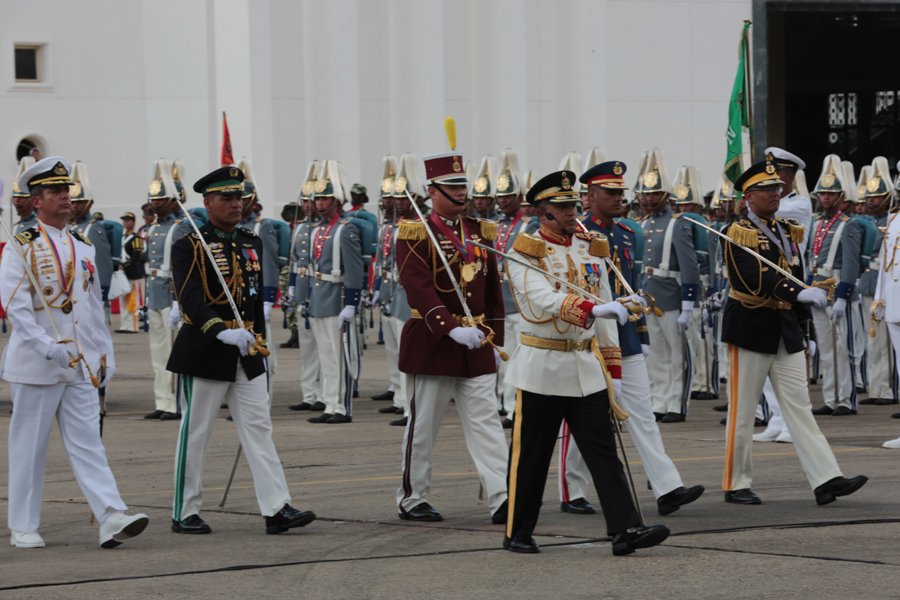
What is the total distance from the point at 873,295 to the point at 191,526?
30.2ft

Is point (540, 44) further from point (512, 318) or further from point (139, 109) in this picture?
point (512, 318)

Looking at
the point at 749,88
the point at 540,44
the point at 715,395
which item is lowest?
the point at 715,395

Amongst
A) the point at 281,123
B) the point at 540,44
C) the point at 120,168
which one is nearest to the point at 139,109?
the point at 120,168

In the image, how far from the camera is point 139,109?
34.2 metres

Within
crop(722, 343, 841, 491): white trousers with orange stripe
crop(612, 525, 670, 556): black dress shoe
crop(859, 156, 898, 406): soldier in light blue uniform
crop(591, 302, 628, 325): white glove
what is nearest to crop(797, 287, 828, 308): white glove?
crop(722, 343, 841, 491): white trousers with orange stripe

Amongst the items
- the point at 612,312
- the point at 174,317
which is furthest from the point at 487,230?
the point at 174,317

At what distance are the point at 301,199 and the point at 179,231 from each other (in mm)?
1535

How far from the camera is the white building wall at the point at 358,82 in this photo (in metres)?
29.2

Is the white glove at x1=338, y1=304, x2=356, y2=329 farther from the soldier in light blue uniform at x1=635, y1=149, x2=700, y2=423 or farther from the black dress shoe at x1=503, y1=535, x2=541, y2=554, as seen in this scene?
the black dress shoe at x1=503, y1=535, x2=541, y2=554

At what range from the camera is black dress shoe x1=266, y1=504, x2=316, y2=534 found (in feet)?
30.4

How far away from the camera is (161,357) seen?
635 inches

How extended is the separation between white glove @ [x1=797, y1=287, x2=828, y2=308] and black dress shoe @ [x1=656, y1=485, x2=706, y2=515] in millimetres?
1314

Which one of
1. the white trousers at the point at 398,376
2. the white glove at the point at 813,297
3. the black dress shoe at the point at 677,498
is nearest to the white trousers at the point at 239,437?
the black dress shoe at the point at 677,498

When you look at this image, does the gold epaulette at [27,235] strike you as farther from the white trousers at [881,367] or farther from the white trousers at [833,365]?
the white trousers at [881,367]
